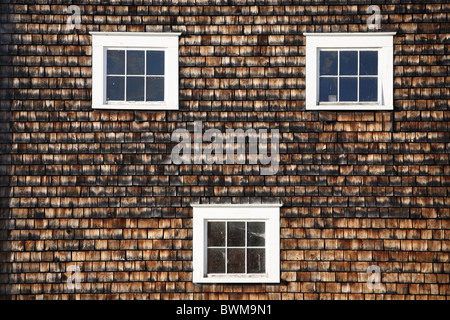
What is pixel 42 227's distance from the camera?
6238 millimetres

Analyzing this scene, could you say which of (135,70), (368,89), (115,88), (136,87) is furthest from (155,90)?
(368,89)

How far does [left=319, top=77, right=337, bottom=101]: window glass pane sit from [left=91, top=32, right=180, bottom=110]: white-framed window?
2.19 metres

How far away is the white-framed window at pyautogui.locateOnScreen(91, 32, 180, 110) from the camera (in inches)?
248

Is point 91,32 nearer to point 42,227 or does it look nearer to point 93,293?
point 42,227

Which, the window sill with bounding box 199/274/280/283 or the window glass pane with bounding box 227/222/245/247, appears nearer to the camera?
the window sill with bounding box 199/274/280/283

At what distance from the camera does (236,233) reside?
6363 millimetres

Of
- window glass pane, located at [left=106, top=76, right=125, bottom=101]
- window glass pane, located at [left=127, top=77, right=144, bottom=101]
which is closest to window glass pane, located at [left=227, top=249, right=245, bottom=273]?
window glass pane, located at [left=127, top=77, right=144, bottom=101]

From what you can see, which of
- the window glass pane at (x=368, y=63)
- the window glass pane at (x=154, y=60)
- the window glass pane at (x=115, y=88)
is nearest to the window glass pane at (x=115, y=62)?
the window glass pane at (x=115, y=88)

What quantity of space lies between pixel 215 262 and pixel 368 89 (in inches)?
137

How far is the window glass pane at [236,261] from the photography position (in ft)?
20.8

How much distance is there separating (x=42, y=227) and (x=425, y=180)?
224 inches

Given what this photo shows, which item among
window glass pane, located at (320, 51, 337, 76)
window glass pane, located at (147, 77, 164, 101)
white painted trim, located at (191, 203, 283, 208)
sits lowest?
white painted trim, located at (191, 203, 283, 208)

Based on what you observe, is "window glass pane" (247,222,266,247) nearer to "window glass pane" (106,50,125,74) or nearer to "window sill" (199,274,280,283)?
"window sill" (199,274,280,283)
